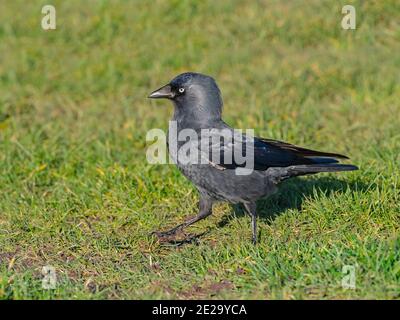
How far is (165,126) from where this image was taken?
8070mm

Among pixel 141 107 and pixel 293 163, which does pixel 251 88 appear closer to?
pixel 141 107

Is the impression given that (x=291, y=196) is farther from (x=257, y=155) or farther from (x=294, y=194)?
(x=257, y=155)

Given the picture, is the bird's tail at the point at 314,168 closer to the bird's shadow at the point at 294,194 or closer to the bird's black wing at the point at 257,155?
the bird's black wing at the point at 257,155

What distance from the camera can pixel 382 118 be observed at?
8.02 metres

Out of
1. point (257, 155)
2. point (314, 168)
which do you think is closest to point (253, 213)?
point (257, 155)

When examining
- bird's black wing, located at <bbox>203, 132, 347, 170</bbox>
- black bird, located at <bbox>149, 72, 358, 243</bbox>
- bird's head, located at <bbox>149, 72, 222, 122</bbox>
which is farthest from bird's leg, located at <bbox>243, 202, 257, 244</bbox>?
bird's head, located at <bbox>149, 72, 222, 122</bbox>

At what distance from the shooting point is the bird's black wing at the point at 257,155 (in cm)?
547

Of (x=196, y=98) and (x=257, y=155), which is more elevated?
(x=196, y=98)

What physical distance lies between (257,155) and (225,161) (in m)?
0.25

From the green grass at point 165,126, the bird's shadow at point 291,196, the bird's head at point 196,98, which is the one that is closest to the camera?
Result: the green grass at point 165,126

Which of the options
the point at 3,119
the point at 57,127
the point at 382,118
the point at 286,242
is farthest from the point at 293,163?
the point at 3,119

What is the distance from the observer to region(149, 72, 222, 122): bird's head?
5.71 m

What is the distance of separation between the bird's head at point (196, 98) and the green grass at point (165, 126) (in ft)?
2.88

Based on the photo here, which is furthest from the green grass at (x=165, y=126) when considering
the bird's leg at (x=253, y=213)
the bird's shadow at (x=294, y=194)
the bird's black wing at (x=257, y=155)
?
the bird's black wing at (x=257, y=155)
